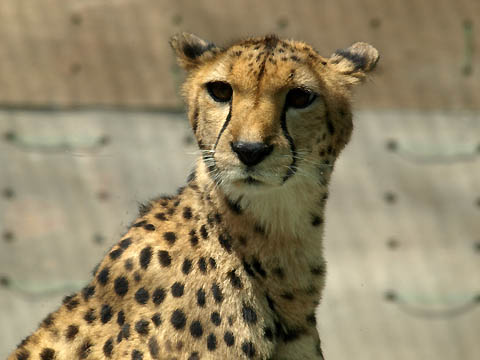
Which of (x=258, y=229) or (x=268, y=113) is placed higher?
(x=268, y=113)

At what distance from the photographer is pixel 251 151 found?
5.29 feet

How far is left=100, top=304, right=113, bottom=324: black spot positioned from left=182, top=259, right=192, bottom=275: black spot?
0.60 feet

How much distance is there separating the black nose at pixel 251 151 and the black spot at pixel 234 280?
25 centimetres

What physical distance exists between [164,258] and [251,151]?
308 mm

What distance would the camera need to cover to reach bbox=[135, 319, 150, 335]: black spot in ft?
5.49

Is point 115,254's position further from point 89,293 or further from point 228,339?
point 228,339

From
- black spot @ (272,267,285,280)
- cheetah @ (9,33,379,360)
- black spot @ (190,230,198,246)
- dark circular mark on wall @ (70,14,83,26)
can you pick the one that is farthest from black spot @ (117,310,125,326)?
dark circular mark on wall @ (70,14,83,26)

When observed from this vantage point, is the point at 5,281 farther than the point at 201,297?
Yes

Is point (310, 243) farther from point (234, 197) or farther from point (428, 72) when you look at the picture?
point (428, 72)

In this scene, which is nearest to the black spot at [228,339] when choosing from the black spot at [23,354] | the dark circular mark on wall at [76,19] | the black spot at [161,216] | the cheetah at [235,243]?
the cheetah at [235,243]

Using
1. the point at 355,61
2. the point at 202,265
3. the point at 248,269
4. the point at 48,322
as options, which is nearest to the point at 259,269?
the point at 248,269

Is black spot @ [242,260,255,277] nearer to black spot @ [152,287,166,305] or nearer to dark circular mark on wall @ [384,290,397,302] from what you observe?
black spot @ [152,287,166,305]

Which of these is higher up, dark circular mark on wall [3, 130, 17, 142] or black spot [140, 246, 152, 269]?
black spot [140, 246, 152, 269]

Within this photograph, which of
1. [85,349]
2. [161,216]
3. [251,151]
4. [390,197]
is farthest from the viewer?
[390,197]
